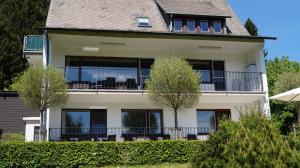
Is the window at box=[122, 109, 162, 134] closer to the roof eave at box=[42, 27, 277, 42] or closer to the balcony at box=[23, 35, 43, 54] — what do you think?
the roof eave at box=[42, 27, 277, 42]

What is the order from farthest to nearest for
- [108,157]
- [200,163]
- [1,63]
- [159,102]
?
1. [1,63]
2. [159,102]
3. [108,157]
4. [200,163]

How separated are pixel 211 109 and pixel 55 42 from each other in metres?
8.52

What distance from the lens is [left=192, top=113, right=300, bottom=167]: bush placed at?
5.59 metres

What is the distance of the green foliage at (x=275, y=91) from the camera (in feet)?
81.1

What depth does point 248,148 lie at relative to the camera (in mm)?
5711

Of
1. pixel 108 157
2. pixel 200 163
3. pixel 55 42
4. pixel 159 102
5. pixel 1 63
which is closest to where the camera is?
pixel 200 163

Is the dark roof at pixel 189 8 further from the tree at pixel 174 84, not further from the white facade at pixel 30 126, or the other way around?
the white facade at pixel 30 126

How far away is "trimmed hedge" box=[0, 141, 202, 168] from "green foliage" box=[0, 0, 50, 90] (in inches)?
829

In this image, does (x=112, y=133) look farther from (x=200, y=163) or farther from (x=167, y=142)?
(x=200, y=163)

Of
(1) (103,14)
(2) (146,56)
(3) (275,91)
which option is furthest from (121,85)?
(3) (275,91)

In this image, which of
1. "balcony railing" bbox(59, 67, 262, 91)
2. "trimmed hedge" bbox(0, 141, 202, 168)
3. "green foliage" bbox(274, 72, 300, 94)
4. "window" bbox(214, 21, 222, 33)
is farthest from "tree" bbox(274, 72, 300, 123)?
"trimmed hedge" bbox(0, 141, 202, 168)

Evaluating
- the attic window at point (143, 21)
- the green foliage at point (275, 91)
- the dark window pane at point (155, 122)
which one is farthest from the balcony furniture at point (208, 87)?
the attic window at point (143, 21)

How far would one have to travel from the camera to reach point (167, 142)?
1483cm

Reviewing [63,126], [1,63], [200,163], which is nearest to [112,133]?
[63,126]
